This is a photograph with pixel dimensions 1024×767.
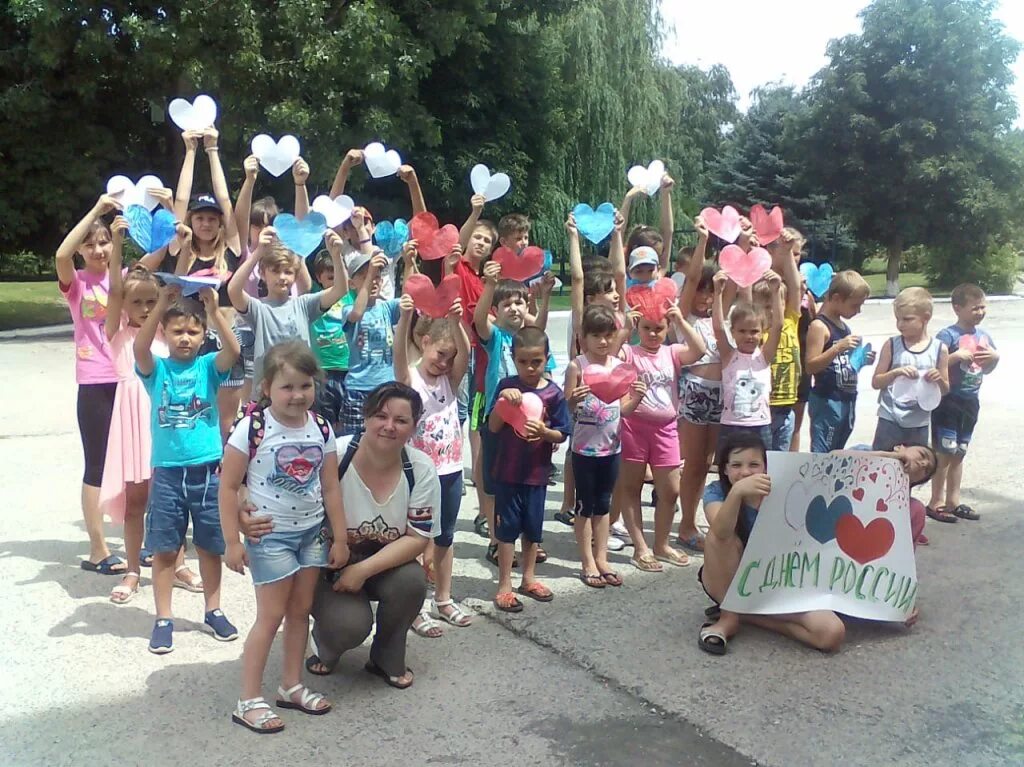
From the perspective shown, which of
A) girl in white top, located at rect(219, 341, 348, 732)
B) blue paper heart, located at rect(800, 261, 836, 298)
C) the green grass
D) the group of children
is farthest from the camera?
the green grass

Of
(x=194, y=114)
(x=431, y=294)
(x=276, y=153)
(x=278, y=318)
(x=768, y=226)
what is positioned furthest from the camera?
(x=768, y=226)

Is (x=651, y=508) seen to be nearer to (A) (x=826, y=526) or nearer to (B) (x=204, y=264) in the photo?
(A) (x=826, y=526)

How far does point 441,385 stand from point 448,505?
20.4 inches

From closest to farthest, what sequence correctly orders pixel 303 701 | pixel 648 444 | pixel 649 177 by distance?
pixel 303 701 < pixel 648 444 < pixel 649 177

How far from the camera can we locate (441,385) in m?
4.00

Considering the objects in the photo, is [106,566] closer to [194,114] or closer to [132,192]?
[132,192]

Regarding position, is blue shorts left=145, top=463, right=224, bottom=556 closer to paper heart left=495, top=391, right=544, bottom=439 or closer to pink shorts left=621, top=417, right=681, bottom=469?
paper heart left=495, top=391, right=544, bottom=439

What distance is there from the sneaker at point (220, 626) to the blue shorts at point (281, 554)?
80 cm

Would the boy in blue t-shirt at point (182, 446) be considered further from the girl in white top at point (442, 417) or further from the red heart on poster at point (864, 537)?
the red heart on poster at point (864, 537)

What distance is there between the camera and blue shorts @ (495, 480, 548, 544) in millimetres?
4039

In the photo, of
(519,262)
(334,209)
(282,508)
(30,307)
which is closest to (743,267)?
(519,262)

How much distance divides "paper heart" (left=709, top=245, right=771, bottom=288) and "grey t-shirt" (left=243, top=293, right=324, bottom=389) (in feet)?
6.70

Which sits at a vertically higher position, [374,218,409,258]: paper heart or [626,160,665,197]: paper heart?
[626,160,665,197]: paper heart

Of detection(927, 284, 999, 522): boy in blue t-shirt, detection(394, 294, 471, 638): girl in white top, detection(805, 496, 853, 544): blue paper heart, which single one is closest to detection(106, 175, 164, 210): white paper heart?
detection(394, 294, 471, 638): girl in white top
